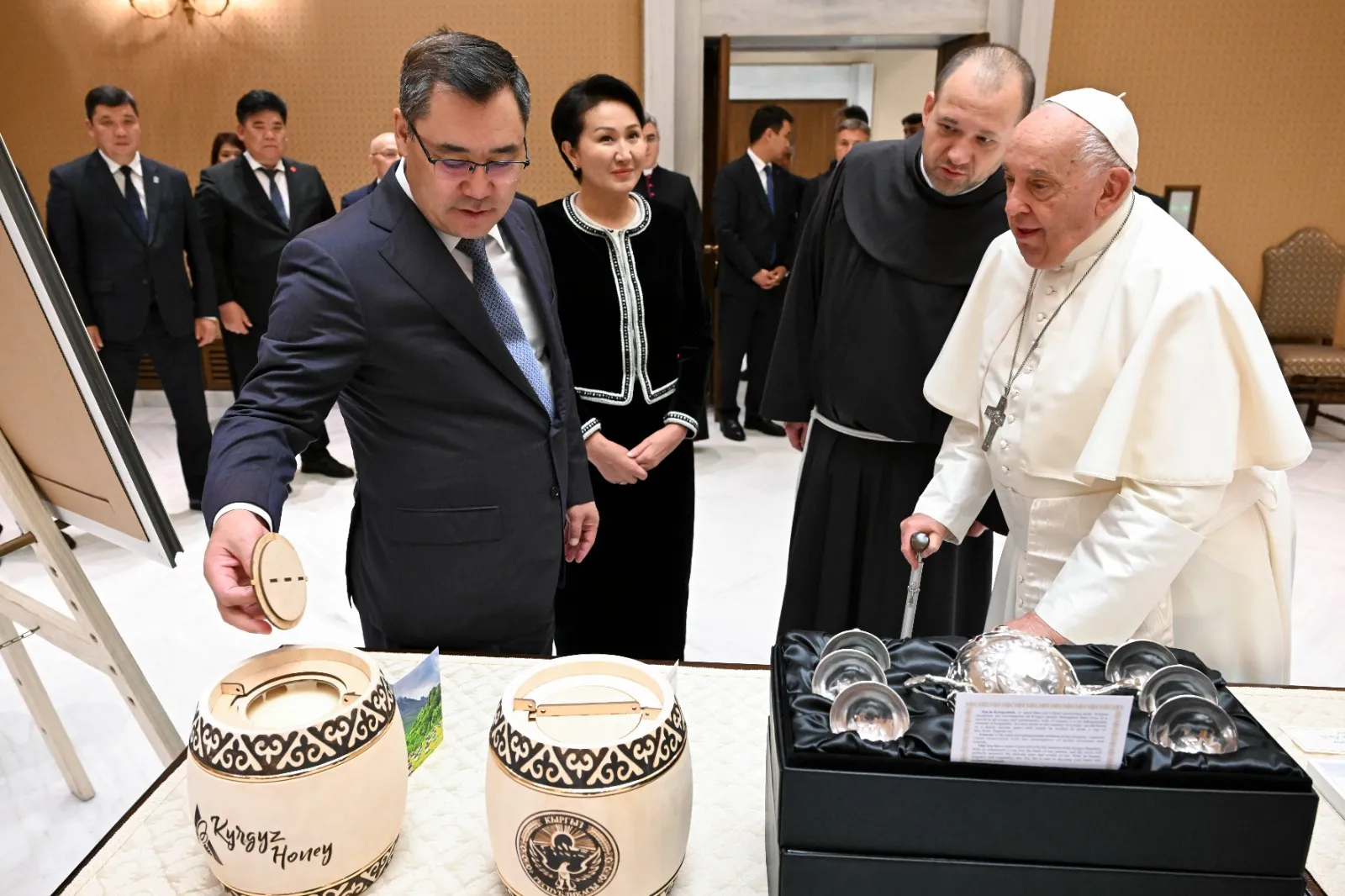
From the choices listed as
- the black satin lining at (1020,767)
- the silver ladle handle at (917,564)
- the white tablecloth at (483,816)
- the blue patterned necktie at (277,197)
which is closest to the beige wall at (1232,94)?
the blue patterned necktie at (277,197)

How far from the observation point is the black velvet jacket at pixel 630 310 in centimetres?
216

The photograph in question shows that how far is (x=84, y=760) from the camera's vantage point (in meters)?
2.45

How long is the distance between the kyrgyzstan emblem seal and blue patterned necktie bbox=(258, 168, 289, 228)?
4595 mm

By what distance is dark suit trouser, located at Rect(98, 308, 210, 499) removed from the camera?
427cm

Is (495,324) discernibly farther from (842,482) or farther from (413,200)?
(842,482)

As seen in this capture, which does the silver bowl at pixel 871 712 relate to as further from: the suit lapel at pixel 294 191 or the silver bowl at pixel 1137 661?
the suit lapel at pixel 294 191

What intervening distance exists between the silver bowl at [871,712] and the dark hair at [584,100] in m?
1.59

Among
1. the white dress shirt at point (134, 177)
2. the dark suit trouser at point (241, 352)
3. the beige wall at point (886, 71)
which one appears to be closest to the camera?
the white dress shirt at point (134, 177)

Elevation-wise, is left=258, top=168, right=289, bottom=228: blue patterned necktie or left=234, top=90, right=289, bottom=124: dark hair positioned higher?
left=234, top=90, right=289, bottom=124: dark hair

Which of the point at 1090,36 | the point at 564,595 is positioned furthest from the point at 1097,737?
the point at 1090,36

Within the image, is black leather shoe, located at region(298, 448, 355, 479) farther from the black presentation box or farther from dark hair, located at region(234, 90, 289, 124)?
the black presentation box

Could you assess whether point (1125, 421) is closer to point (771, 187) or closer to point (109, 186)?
point (109, 186)

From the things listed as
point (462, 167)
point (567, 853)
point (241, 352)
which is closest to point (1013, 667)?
point (567, 853)

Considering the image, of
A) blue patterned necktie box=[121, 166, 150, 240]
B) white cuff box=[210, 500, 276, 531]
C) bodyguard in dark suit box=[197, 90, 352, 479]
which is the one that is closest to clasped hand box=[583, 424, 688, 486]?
white cuff box=[210, 500, 276, 531]
